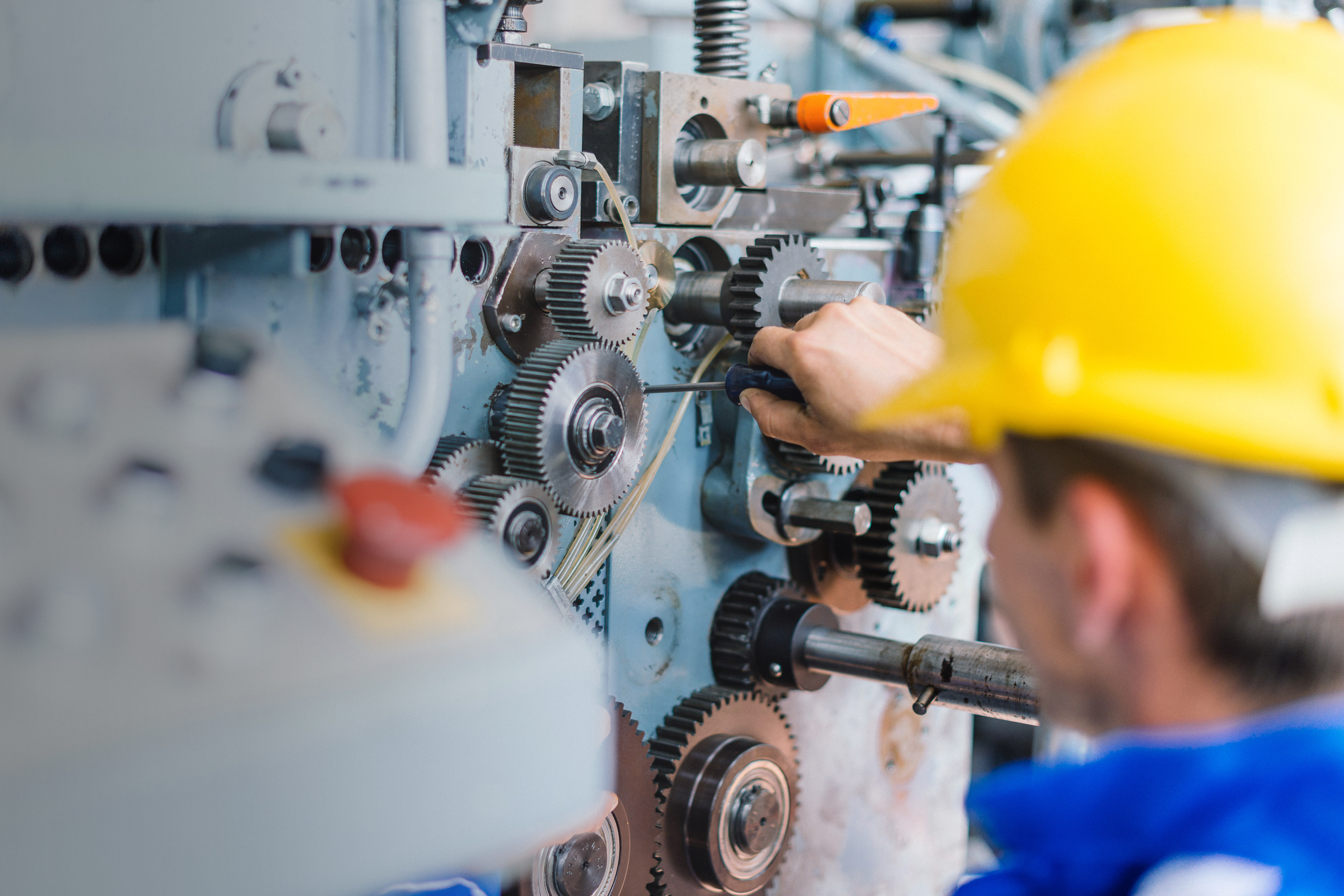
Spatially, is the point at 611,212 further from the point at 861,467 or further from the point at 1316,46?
the point at 1316,46

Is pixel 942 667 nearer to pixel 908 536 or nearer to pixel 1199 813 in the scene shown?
pixel 908 536

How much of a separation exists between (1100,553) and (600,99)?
923 mm

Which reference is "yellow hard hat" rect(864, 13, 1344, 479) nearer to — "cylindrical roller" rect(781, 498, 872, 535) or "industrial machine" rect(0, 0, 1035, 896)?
"industrial machine" rect(0, 0, 1035, 896)

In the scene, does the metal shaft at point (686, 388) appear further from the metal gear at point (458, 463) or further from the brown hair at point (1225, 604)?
the brown hair at point (1225, 604)

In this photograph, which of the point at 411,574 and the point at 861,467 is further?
the point at 861,467

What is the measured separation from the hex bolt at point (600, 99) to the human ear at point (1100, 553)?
0.88 meters

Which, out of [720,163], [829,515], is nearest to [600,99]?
[720,163]

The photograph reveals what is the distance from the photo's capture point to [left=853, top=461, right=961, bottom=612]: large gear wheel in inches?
62.4

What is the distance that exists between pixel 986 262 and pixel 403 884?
1.74 ft

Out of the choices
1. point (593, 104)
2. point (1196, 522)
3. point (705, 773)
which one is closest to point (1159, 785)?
point (1196, 522)

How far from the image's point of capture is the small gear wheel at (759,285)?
50.4 inches

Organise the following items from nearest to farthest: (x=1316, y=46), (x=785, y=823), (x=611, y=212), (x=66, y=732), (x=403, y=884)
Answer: (x=66, y=732)
(x=1316, y=46)
(x=403, y=884)
(x=611, y=212)
(x=785, y=823)

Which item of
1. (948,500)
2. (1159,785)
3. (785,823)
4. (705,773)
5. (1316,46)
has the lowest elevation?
(785,823)

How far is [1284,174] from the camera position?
59 cm
